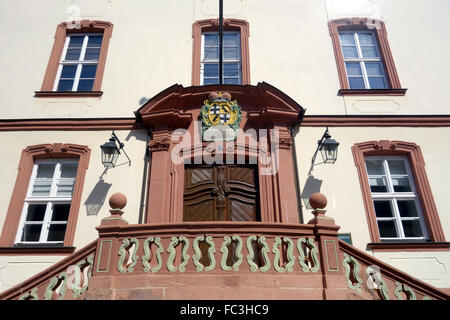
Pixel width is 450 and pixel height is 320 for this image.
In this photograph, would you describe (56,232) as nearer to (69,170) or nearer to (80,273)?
(69,170)

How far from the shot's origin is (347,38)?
881 cm

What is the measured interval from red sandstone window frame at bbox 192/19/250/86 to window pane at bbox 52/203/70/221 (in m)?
3.70

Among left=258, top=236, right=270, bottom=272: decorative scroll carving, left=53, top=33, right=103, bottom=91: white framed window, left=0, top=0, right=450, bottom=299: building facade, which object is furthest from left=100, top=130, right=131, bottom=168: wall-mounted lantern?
left=258, top=236, right=270, bottom=272: decorative scroll carving

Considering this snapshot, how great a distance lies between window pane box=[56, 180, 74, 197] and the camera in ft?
22.9

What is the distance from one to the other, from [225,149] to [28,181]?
3.95 meters

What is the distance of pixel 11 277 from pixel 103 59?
499cm

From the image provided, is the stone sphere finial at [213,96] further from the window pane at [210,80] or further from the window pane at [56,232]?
the window pane at [56,232]

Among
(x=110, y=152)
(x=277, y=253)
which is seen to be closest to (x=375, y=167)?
(x=277, y=253)

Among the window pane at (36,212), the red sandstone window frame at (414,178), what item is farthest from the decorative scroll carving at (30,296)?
the red sandstone window frame at (414,178)

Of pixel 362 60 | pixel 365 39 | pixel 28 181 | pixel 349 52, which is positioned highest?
pixel 365 39

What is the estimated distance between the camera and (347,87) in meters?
7.90

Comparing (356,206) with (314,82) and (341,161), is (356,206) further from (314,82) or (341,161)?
(314,82)

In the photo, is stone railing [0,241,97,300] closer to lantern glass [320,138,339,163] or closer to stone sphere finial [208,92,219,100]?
stone sphere finial [208,92,219,100]

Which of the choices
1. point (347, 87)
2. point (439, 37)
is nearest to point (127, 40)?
point (347, 87)
